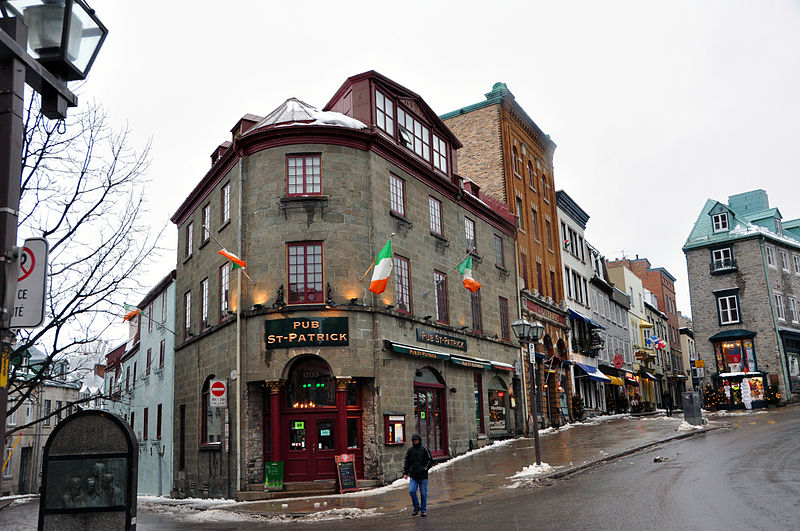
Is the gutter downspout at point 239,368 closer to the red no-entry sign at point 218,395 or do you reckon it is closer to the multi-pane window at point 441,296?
the red no-entry sign at point 218,395

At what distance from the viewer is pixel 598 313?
152 feet

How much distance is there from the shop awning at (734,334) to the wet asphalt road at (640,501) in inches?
1240

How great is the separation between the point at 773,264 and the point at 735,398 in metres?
11.3

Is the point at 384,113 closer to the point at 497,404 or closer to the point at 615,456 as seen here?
the point at 497,404

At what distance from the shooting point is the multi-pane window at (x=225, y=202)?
78.2ft

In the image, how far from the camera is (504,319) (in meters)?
31.1

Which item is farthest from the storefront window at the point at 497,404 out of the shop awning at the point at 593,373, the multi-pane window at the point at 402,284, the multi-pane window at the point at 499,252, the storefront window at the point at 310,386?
the shop awning at the point at 593,373

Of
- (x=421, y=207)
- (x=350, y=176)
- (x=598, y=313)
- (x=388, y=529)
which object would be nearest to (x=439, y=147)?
(x=421, y=207)

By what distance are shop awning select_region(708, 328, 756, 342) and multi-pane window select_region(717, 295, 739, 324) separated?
891 mm

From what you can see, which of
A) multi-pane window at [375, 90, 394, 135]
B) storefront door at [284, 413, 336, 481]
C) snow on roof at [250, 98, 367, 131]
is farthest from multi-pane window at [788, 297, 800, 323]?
storefront door at [284, 413, 336, 481]

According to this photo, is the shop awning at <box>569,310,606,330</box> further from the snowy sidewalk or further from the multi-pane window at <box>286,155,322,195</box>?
the multi-pane window at <box>286,155,322,195</box>

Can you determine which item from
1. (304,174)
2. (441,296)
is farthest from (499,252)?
(304,174)

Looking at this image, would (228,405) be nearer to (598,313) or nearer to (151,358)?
(151,358)

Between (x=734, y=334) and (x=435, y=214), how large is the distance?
1292 inches
